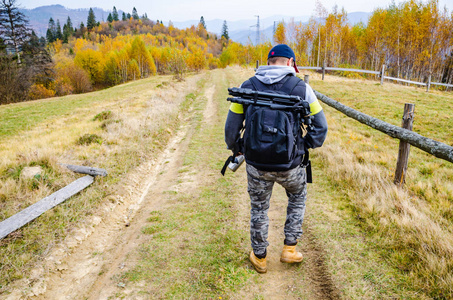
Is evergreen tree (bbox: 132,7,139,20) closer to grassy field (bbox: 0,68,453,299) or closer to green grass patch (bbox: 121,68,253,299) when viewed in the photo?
grassy field (bbox: 0,68,453,299)

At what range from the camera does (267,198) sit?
292cm

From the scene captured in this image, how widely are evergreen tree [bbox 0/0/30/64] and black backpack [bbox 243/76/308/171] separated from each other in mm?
49859

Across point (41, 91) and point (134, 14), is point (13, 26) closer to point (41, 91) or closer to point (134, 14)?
point (41, 91)

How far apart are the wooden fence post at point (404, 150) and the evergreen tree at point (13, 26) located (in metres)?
50.5

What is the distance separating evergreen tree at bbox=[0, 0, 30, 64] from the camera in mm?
37000

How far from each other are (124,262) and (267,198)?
2313mm

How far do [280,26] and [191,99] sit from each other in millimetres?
32813

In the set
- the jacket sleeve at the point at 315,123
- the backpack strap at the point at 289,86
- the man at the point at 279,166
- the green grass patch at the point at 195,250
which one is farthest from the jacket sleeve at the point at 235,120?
the green grass patch at the point at 195,250

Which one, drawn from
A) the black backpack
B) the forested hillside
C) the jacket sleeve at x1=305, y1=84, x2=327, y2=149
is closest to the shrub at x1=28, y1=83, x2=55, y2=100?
the forested hillside

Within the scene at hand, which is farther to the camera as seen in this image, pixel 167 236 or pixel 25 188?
pixel 25 188

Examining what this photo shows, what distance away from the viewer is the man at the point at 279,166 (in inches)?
100

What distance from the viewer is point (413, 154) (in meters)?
6.67

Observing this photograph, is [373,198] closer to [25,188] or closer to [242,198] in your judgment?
[242,198]

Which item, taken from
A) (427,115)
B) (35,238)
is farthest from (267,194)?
(427,115)
